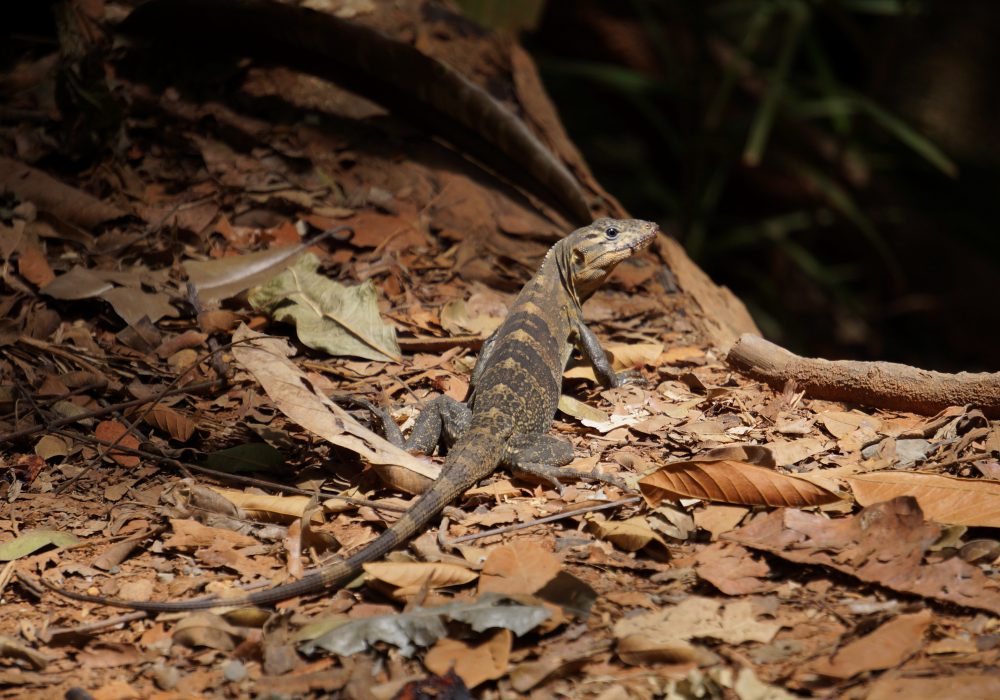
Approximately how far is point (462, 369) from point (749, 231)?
5.53 m

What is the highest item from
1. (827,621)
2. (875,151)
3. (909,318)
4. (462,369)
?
(875,151)

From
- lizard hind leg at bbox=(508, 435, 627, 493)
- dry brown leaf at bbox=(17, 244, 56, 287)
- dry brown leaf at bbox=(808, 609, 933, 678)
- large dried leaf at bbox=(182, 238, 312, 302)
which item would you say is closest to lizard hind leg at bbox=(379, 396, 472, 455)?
lizard hind leg at bbox=(508, 435, 627, 493)

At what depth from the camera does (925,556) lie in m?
3.05

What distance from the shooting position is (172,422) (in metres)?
4.16

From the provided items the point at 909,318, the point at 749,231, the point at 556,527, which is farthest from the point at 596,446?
the point at 909,318

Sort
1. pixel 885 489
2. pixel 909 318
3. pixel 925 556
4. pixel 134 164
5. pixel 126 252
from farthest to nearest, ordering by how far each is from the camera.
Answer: pixel 909 318
pixel 134 164
pixel 126 252
pixel 885 489
pixel 925 556

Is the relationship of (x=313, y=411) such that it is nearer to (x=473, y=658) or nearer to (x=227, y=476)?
(x=227, y=476)

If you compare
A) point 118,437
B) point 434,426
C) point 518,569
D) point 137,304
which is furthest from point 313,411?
point 137,304

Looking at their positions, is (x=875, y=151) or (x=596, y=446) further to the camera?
(x=875, y=151)

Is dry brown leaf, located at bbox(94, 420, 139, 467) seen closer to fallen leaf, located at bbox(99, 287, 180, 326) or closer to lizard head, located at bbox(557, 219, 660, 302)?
fallen leaf, located at bbox(99, 287, 180, 326)

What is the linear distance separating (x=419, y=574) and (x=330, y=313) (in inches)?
82.7

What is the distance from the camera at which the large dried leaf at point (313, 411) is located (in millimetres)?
3801

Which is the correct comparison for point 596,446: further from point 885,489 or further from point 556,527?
point 885,489

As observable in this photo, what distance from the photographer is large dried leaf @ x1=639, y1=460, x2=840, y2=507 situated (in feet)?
11.1
